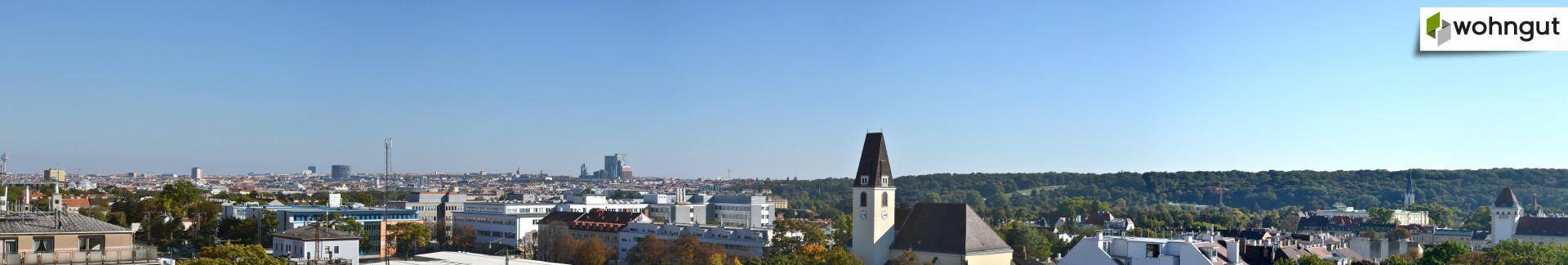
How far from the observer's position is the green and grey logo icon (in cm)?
2155

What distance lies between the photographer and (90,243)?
65.0 feet

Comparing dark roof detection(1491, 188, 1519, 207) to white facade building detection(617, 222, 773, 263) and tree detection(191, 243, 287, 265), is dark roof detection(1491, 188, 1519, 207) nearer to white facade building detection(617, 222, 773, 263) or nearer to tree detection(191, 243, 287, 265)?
white facade building detection(617, 222, 773, 263)

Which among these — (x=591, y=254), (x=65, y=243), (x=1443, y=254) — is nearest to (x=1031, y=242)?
(x=1443, y=254)

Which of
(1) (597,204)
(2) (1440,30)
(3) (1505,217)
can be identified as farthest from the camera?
(1) (597,204)

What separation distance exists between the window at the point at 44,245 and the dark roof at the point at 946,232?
4086 cm

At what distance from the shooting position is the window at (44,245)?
1936cm

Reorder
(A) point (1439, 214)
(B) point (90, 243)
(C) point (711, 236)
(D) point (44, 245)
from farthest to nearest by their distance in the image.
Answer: (A) point (1439, 214), (C) point (711, 236), (B) point (90, 243), (D) point (44, 245)

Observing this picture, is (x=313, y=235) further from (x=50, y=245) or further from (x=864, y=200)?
(x=50, y=245)

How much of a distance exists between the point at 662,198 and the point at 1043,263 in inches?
2975

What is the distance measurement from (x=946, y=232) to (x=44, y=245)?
41986 millimetres

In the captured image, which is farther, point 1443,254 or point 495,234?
point 495,234

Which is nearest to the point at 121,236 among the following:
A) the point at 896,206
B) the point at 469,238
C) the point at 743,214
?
the point at 896,206

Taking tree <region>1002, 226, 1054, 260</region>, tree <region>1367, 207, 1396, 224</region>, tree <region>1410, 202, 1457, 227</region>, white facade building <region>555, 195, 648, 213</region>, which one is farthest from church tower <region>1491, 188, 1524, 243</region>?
white facade building <region>555, 195, 648, 213</region>

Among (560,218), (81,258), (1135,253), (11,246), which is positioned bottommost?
(560,218)
